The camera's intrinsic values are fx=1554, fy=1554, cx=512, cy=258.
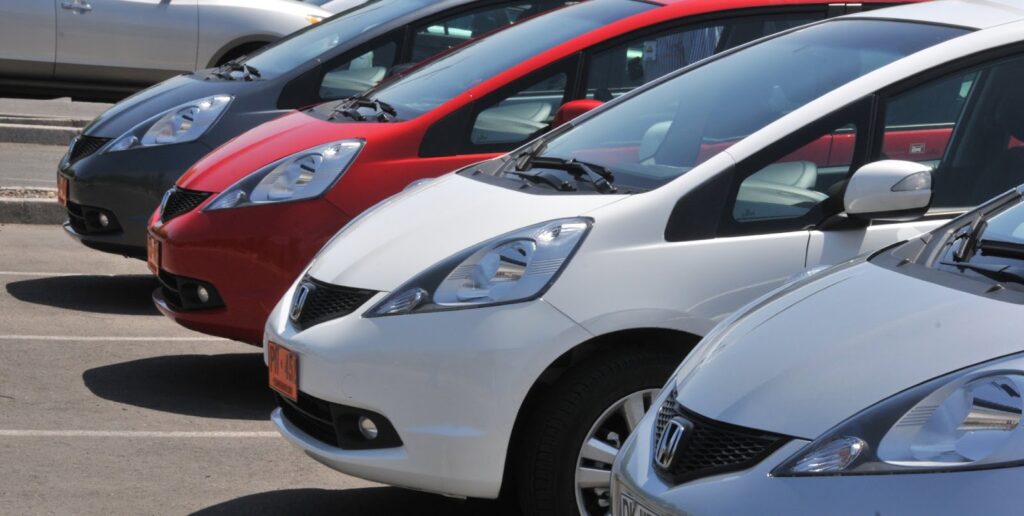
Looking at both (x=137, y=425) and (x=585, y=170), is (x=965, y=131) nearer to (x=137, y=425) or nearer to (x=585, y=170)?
(x=585, y=170)

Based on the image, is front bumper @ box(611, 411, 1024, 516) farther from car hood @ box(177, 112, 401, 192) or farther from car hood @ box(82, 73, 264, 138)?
car hood @ box(82, 73, 264, 138)

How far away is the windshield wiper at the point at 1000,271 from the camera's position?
10.4ft

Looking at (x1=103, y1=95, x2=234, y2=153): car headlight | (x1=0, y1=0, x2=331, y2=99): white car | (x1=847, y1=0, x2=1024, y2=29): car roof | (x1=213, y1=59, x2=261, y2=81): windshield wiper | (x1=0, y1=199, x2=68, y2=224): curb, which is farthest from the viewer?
(x1=0, y1=0, x2=331, y2=99): white car

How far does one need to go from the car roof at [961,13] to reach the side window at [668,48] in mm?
1250

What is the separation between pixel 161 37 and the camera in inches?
537

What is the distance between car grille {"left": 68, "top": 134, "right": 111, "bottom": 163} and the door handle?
18.7 ft

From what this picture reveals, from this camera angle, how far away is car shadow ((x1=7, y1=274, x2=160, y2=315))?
7.91 m

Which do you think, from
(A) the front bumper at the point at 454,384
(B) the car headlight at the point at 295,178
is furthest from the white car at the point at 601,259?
(B) the car headlight at the point at 295,178

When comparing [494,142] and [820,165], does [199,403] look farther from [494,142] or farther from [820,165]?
[820,165]

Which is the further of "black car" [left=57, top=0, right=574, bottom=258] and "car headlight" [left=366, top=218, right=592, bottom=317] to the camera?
"black car" [left=57, top=0, right=574, bottom=258]

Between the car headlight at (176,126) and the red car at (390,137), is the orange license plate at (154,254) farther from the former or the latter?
the car headlight at (176,126)

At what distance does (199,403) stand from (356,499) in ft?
4.34

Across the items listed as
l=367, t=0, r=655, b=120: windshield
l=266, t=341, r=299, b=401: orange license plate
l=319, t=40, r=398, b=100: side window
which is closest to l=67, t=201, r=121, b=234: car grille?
l=319, t=40, r=398, b=100: side window

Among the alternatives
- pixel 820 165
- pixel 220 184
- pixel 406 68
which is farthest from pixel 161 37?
pixel 820 165
